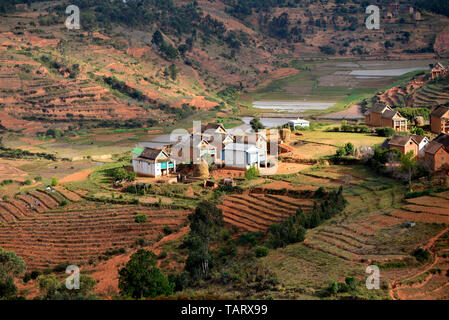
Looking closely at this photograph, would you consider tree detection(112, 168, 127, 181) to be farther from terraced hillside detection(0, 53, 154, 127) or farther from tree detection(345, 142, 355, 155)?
terraced hillside detection(0, 53, 154, 127)

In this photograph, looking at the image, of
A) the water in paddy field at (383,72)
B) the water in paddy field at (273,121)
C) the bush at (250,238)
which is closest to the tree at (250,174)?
the bush at (250,238)

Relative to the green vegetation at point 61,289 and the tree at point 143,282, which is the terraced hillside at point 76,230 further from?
the tree at point 143,282

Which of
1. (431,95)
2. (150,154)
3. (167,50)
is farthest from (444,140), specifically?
(167,50)

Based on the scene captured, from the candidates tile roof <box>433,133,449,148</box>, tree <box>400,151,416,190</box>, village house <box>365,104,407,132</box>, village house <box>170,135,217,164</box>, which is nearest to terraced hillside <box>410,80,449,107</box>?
village house <box>365,104,407,132</box>

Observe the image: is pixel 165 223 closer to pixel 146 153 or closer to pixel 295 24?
pixel 146 153

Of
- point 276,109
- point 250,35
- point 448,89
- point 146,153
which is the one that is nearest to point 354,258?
point 146,153

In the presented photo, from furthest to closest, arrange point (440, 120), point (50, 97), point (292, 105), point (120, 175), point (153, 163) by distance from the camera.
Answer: point (292, 105)
point (50, 97)
point (440, 120)
point (120, 175)
point (153, 163)

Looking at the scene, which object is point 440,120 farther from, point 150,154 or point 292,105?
point 292,105
